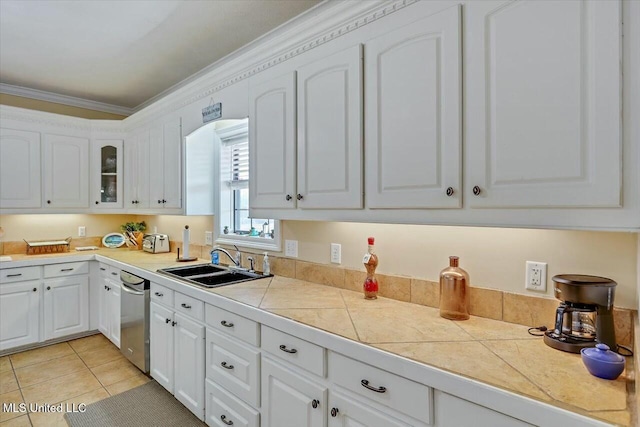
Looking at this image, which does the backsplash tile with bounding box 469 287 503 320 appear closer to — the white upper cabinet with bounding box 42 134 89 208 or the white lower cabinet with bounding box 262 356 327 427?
the white lower cabinet with bounding box 262 356 327 427

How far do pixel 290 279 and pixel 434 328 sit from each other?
1.21m

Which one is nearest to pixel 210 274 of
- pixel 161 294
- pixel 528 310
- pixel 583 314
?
pixel 161 294

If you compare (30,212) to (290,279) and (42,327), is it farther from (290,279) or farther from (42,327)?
(290,279)

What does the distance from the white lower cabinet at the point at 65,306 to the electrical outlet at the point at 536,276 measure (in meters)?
4.05

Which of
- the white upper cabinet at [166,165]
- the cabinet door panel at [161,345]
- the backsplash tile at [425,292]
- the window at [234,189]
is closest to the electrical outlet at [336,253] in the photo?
the backsplash tile at [425,292]

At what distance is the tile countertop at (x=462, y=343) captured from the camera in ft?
3.06

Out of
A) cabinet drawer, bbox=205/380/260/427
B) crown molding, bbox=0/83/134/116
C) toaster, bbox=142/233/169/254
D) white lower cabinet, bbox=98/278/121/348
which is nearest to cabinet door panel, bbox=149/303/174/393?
cabinet drawer, bbox=205/380/260/427

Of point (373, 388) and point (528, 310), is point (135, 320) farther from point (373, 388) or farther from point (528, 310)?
point (528, 310)

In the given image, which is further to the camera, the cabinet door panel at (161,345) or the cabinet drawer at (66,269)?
the cabinet drawer at (66,269)

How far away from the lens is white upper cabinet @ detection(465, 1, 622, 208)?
1023mm

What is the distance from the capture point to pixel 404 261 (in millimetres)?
1859

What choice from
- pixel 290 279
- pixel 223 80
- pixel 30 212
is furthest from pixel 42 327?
pixel 223 80

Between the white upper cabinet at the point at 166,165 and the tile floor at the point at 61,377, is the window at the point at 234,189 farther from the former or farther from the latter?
the tile floor at the point at 61,377

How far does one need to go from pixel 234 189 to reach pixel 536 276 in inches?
96.5
